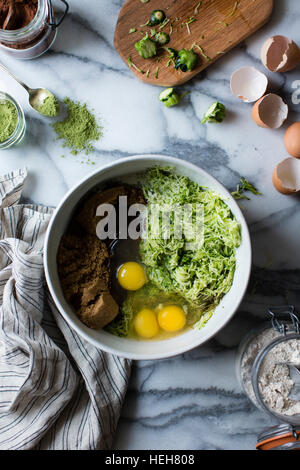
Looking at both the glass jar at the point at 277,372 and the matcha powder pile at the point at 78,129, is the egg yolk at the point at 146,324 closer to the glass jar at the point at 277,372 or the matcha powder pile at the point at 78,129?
the glass jar at the point at 277,372

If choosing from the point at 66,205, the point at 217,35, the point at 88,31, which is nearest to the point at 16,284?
the point at 66,205

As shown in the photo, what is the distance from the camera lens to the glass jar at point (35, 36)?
74.2 inches

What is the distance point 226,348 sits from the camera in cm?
203

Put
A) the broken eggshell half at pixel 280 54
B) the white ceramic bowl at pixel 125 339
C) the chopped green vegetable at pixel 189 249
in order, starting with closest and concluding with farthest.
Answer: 1. the white ceramic bowl at pixel 125 339
2. the chopped green vegetable at pixel 189 249
3. the broken eggshell half at pixel 280 54

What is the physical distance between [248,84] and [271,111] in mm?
164

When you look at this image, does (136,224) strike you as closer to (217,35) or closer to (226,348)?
(226,348)

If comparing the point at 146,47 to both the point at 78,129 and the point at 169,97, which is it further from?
the point at 78,129

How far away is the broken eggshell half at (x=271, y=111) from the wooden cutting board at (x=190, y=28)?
0.29m

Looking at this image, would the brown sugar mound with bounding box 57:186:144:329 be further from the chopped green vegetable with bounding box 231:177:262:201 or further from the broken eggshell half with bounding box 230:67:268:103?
the broken eggshell half with bounding box 230:67:268:103

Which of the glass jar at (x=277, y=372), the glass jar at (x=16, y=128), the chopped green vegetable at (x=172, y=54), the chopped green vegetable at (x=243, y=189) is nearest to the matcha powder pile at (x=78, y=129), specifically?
the glass jar at (x=16, y=128)

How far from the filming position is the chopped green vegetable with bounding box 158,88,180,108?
1.97 meters

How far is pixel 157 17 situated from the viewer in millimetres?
1962

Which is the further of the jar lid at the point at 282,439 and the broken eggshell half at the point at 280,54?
the broken eggshell half at the point at 280,54

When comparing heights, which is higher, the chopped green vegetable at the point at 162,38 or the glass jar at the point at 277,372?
the chopped green vegetable at the point at 162,38
